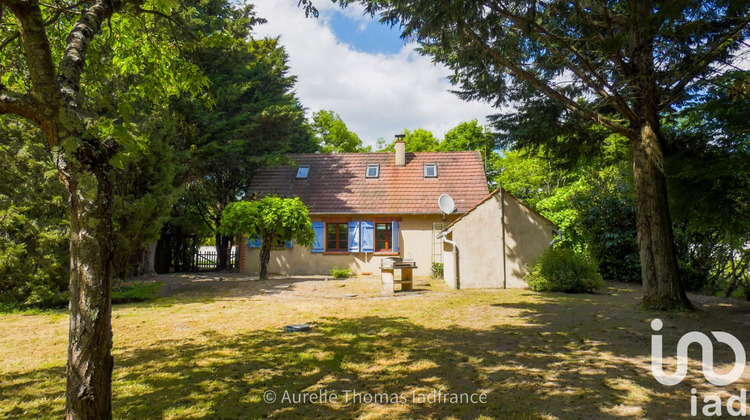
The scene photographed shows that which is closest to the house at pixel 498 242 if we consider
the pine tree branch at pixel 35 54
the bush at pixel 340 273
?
the bush at pixel 340 273

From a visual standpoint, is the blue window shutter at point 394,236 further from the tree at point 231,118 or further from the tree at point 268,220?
the tree at point 231,118

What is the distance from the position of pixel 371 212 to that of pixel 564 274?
882 centimetres

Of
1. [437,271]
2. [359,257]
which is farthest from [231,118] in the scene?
[437,271]

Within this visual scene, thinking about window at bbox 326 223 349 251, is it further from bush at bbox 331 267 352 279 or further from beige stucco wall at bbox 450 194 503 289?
beige stucco wall at bbox 450 194 503 289

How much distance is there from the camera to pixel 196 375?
4492 mm

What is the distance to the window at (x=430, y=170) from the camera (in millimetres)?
19688

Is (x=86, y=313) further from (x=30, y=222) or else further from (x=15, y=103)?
(x=30, y=222)

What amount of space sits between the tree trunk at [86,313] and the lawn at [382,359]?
83 centimetres

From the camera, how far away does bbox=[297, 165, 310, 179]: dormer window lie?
2033 centimetres

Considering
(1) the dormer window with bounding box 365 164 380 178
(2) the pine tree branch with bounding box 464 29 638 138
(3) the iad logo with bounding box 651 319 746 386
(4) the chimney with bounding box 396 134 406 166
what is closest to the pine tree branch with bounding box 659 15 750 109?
(2) the pine tree branch with bounding box 464 29 638 138

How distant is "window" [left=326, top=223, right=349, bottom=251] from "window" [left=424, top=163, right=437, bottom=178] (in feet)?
16.1

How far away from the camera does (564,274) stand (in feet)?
37.3

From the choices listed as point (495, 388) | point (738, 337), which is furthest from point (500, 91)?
point (495, 388)

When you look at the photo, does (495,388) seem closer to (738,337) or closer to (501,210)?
(738,337)
